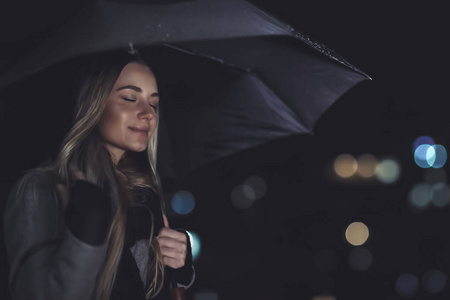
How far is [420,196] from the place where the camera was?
1676 inches

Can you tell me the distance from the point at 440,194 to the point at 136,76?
4280 centimetres

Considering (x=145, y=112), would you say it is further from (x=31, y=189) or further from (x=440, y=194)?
(x=440, y=194)

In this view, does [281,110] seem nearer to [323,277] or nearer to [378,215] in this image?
[323,277]

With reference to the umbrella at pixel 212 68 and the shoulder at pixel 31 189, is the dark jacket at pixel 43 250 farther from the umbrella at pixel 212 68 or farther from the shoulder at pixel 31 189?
the umbrella at pixel 212 68

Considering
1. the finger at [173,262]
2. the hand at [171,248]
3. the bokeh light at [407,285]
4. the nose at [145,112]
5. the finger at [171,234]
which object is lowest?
the bokeh light at [407,285]

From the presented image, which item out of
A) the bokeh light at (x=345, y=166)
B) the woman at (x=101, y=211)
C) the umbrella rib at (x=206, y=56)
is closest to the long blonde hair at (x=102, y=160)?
the woman at (x=101, y=211)

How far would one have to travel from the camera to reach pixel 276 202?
Answer: 48906 mm

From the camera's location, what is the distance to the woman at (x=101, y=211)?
7.21ft

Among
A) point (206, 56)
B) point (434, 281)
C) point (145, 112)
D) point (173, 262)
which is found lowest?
point (434, 281)

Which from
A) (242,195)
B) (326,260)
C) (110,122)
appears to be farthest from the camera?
(242,195)

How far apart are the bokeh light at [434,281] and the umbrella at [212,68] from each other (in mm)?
16878

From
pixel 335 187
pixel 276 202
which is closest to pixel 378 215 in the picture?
pixel 276 202

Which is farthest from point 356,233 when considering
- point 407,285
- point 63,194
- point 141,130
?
point 63,194

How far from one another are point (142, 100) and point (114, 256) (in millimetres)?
953
